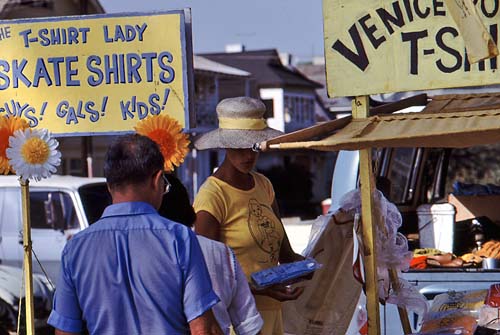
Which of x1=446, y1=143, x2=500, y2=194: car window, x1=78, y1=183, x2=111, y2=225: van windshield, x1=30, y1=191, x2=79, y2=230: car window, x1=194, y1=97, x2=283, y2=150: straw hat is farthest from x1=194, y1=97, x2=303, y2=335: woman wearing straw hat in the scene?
x1=30, y1=191, x2=79, y2=230: car window

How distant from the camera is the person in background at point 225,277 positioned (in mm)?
3461

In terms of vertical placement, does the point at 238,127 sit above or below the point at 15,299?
above

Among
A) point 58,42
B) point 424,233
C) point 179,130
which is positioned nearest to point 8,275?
point 424,233

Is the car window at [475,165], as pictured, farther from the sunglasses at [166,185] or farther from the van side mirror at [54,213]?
the sunglasses at [166,185]

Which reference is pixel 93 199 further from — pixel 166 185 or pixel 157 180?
pixel 157 180

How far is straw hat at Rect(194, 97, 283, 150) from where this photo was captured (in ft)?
14.8

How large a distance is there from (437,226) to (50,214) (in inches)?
215

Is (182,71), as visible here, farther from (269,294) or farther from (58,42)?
(269,294)

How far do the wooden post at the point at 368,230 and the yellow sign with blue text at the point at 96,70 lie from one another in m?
0.90

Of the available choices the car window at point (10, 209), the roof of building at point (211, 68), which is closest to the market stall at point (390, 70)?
the car window at point (10, 209)

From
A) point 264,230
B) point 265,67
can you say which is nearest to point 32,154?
point 264,230

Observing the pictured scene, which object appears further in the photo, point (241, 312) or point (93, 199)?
point (93, 199)

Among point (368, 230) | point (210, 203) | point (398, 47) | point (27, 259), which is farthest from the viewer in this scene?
point (27, 259)

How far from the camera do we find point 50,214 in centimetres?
1098
